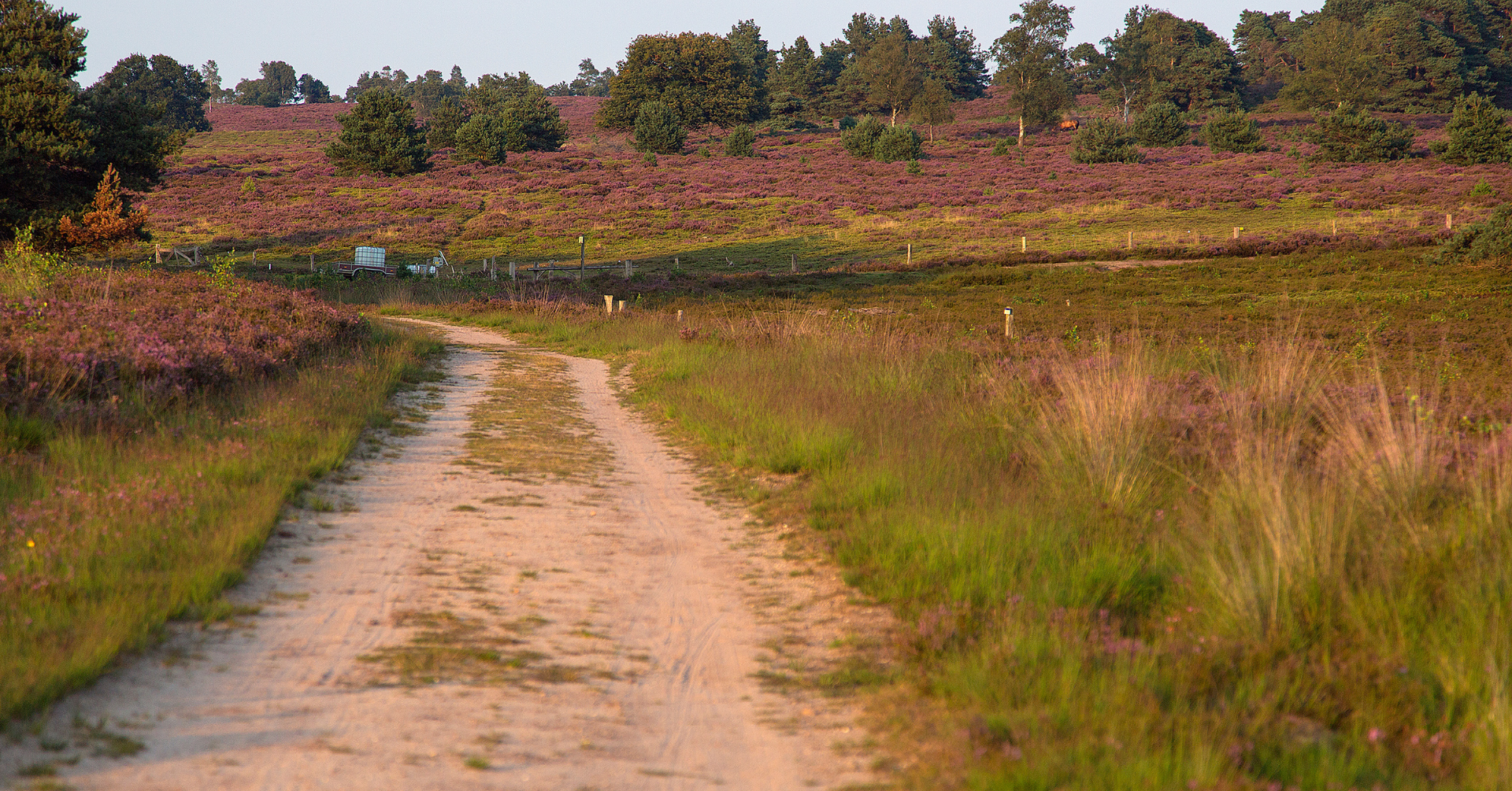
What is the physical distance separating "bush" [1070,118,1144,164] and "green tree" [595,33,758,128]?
32223mm

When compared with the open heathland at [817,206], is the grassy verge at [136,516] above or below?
below

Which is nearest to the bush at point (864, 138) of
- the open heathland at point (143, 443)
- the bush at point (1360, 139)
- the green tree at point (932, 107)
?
the green tree at point (932, 107)

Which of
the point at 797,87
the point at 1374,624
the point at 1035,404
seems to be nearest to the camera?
the point at 1374,624

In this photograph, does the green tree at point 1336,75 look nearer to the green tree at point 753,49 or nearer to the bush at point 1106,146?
the bush at point 1106,146

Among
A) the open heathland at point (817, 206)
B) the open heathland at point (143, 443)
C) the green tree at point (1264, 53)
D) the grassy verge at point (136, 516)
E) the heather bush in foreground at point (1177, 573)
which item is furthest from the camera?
the green tree at point (1264, 53)

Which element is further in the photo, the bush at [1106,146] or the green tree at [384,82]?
the green tree at [384,82]

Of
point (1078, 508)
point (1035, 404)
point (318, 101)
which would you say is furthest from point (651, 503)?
point (318, 101)

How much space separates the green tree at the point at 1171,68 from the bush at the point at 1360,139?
91.6ft

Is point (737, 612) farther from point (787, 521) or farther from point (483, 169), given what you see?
point (483, 169)

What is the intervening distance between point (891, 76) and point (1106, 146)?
3615cm

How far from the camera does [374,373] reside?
41.8 ft

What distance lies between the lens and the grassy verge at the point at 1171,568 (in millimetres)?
3654

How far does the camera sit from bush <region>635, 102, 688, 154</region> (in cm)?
8138

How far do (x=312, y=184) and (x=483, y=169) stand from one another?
37.0 ft
